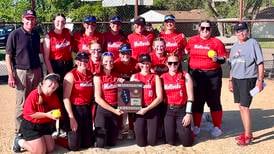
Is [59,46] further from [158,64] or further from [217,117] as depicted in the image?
[217,117]

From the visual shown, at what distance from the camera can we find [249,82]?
269 inches

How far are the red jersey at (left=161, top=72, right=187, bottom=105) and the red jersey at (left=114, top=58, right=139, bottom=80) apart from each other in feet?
1.89

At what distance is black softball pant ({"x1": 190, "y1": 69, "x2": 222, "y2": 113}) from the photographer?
729 cm

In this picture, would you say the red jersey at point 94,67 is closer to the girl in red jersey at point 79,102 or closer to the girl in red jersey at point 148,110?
the girl in red jersey at point 79,102

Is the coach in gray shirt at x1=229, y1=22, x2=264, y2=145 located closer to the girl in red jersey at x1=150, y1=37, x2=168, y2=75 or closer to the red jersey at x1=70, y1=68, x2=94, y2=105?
the girl in red jersey at x1=150, y1=37, x2=168, y2=75

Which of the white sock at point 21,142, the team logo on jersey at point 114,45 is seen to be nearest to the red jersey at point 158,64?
the team logo on jersey at point 114,45

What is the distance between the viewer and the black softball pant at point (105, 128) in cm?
689

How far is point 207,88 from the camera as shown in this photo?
291 inches

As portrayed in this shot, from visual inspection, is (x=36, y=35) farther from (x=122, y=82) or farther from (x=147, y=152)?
(x=147, y=152)

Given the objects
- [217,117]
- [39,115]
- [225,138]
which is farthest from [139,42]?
[39,115]

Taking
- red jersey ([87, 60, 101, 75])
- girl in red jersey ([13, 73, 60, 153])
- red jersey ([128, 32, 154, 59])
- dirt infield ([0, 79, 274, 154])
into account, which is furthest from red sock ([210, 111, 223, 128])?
girl in red jersey ([13, 73, 60, 153])

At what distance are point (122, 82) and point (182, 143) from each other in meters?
1.25

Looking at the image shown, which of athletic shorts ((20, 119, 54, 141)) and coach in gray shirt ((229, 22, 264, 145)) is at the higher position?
coach in gray shirt ((229, 22, 264, 145))

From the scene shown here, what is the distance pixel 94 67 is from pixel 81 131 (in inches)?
38.2
